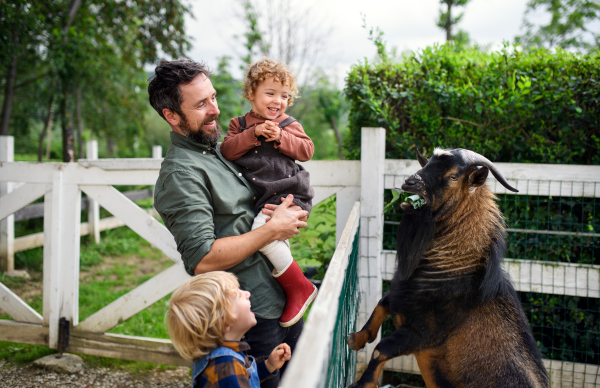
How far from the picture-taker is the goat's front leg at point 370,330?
8.10 ft

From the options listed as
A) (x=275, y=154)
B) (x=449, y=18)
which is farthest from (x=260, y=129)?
(x=449, y=18)

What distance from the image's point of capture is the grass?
4020 mm

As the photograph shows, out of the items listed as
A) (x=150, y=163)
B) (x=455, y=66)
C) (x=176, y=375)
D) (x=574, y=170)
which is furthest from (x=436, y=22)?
(x=176, y=375)

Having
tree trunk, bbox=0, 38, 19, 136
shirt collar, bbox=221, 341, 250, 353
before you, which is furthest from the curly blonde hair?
tree trunk, bbox=0, 38, 19, 136

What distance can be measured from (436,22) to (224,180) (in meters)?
12.9

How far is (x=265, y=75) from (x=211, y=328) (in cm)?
153

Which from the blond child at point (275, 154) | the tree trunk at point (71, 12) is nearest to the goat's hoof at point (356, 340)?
the blond child at point (275, 154)

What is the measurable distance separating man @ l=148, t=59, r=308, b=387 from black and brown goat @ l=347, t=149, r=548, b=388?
729 mm

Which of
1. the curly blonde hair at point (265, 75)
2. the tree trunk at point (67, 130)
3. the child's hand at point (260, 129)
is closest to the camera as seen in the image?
the child's hand at point (260, 129)

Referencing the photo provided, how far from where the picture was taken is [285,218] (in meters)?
2.04

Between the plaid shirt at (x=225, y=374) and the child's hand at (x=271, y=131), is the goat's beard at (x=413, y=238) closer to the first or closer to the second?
the child's hand at (x=271, y=131)

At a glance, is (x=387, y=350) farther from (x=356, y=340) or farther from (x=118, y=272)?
(x=118, y=272)

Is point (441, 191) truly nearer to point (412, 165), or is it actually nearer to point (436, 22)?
point (412, 165)

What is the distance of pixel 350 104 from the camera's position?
4246mm
